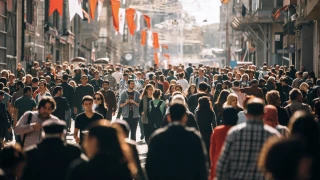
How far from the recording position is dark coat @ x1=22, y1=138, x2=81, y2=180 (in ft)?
25.3

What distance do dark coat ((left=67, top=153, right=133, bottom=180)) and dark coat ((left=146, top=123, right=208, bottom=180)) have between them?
2.02m

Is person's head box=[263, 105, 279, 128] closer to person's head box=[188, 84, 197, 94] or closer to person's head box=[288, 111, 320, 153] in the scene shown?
person's head box=[288, 111, 320, 153]

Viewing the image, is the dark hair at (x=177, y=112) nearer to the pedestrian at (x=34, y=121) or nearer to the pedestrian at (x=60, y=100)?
the pedestrian at (x=34, y=121)

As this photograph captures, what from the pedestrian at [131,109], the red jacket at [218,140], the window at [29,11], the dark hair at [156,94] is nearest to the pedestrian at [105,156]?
the red jacket at [218,140]

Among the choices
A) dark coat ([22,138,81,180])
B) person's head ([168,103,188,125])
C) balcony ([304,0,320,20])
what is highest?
balcony ([304,0,320,20])

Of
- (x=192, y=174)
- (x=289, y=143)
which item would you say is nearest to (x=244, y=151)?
(x=192, y=174)

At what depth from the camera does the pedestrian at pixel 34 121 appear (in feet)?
37.0

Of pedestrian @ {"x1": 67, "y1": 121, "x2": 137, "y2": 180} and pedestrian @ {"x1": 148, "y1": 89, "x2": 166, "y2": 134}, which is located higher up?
pedestrian @ {"x1": 67, "y1": 121, "x2": 137, "y2": 180}

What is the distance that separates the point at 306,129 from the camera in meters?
6.75

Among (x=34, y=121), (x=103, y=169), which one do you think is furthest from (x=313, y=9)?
(x=103, y=169)

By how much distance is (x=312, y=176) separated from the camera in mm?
5684

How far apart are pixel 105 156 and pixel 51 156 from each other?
1.69m

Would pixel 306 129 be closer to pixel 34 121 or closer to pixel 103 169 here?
pixel 103 169

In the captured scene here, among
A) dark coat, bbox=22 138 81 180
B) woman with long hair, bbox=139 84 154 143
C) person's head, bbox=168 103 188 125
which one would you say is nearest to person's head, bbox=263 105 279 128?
person's head, bbox=168 103 188 125
